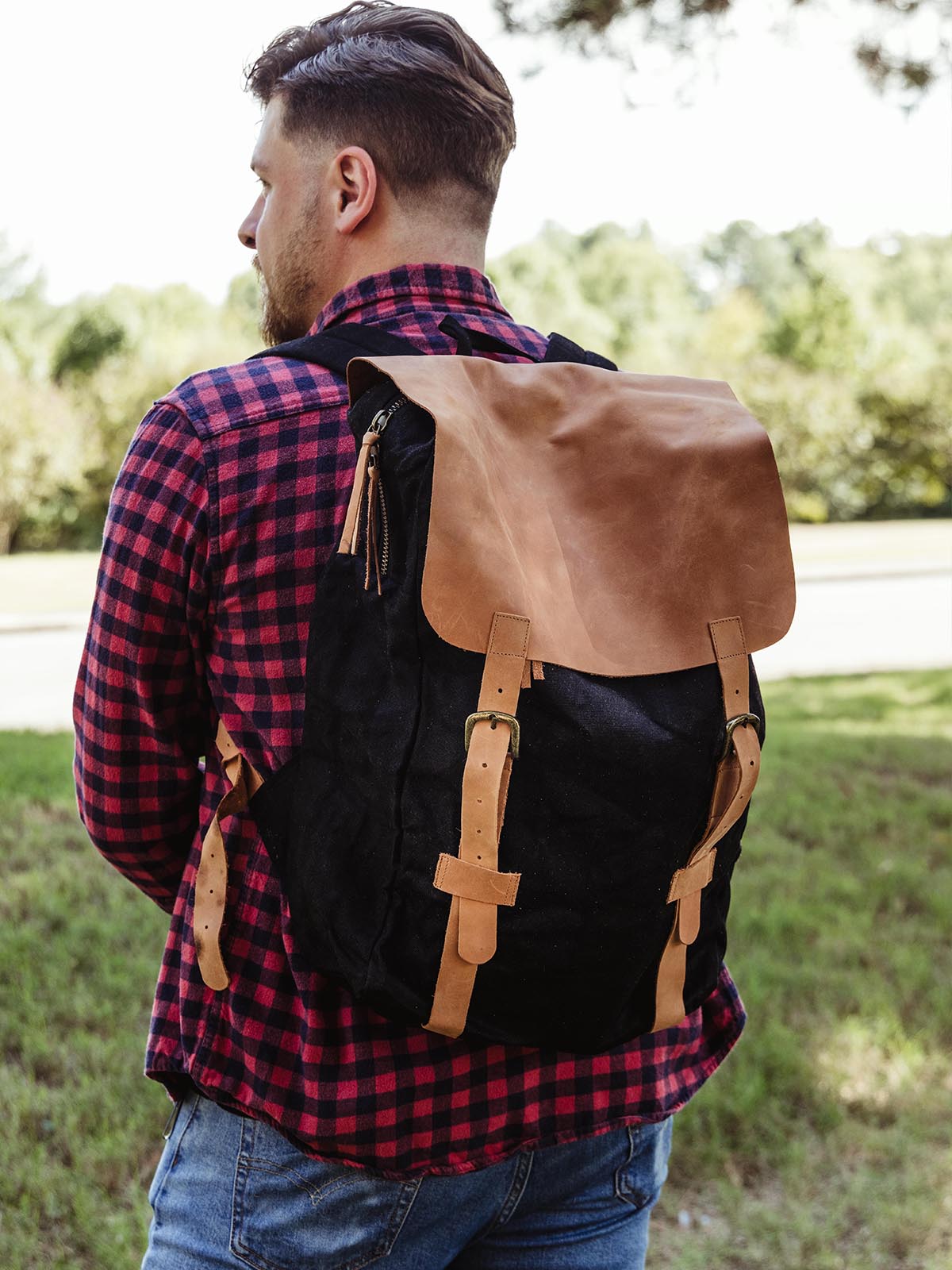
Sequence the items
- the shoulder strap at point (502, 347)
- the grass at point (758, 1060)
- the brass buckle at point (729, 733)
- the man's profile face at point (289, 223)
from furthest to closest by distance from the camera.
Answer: the grass at point (758, 1060) → the man's profile face at point (289, 223) → the shoulder strap at point (502, 347) → the brass buckle at point (729, 733)

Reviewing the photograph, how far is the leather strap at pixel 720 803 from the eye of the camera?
1.18m

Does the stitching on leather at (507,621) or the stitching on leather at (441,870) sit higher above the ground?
the stitching on leather at (507,621)

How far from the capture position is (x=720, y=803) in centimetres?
119

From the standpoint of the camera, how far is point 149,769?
4.45 feet

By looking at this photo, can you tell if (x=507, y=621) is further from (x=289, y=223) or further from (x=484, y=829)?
(x=289, y=223)

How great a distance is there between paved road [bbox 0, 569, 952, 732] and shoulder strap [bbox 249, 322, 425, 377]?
572 cm

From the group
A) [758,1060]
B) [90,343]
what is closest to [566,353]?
[758,1060]

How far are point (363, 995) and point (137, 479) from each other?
60cm

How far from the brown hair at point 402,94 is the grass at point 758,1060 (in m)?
2.28

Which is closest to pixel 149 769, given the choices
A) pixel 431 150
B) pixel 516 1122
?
pixel 516 1122

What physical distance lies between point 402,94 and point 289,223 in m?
0.22

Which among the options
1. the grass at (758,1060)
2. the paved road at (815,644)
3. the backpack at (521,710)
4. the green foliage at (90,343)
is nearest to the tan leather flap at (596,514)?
the backpack at (521,710)

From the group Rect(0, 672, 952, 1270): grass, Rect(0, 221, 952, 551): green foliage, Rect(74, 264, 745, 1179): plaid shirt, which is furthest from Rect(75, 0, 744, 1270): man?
Rect(0, 221, 952, 551): green foliage

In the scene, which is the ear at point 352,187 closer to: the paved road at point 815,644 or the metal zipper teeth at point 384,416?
the metal zipper teeth at point 384,416
